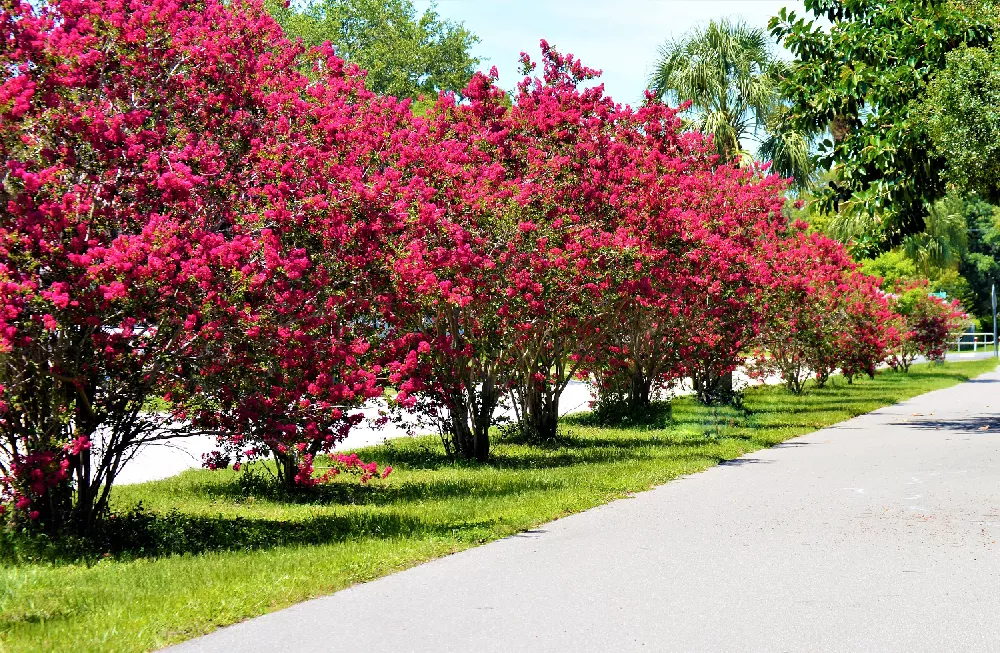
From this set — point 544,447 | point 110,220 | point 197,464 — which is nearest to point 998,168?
point 544,447

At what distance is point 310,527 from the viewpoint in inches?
417

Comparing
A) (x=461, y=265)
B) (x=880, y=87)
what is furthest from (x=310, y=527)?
(x=880, y=87)

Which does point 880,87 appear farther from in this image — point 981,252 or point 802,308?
point 981,252

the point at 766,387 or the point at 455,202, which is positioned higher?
the point at 455,202

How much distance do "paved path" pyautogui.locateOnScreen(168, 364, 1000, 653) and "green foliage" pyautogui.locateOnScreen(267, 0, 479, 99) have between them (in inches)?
1834

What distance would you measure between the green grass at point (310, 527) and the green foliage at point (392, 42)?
39129 mm

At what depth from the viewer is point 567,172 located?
16.0 metres

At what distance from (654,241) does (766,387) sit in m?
19.2

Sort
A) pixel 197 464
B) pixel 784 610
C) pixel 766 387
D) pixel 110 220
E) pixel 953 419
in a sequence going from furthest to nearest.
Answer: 1. pixel 766 387
2. pixel 953 419
3. pixel 197 464
4. pixel 110 220
5. pixel 784 610

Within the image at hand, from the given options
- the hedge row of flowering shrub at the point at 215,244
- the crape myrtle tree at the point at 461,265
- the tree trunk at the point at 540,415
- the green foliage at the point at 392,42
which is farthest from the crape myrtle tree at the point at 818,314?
the green foliage at the point at 392,42

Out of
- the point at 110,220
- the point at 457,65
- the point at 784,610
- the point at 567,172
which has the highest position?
the point at 457,65

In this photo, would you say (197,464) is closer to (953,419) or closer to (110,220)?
(110,220)

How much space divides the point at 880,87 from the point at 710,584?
1626cm

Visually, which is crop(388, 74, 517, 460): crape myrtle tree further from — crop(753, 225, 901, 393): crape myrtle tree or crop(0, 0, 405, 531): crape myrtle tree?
crop(753, 225, 901, 393): crape myrtle tree
